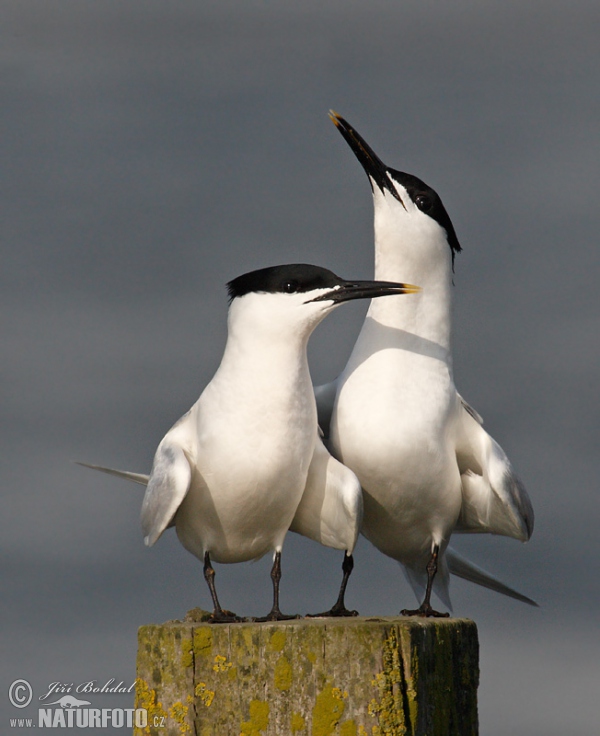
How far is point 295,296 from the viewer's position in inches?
249

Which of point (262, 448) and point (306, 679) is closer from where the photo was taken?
point (306, 679)

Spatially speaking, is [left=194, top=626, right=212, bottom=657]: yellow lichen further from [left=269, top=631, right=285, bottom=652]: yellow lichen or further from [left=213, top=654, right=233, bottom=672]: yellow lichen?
[left=269, top=631, right=285, bottom=652]: yellow lichen

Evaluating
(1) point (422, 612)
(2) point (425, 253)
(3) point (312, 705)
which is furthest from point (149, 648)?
(2) point (425, 253)

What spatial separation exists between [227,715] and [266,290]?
2400 mm

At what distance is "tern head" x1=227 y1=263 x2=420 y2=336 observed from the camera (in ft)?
20.6

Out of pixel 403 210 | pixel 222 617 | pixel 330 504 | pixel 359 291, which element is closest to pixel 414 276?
pixel 403 210

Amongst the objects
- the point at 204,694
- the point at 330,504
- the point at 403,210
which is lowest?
the point at 204,694

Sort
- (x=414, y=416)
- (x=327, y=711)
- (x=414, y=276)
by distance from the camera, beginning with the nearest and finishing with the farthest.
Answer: (x=327, y=711), (x=414, y=416), (x=414, y=276)

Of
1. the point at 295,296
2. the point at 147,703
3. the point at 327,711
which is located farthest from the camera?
the point at 295,296

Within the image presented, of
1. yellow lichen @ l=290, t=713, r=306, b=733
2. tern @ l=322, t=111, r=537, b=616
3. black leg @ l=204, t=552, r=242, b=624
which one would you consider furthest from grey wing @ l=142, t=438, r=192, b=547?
yellow lichen @ l=290, t=713, r=306, b=733

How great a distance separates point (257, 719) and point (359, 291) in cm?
248

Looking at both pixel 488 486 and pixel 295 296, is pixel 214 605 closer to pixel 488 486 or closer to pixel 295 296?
pixel 295 296

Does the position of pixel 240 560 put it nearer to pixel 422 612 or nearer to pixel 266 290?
pixel 422 612

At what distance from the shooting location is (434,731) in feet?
16.2
